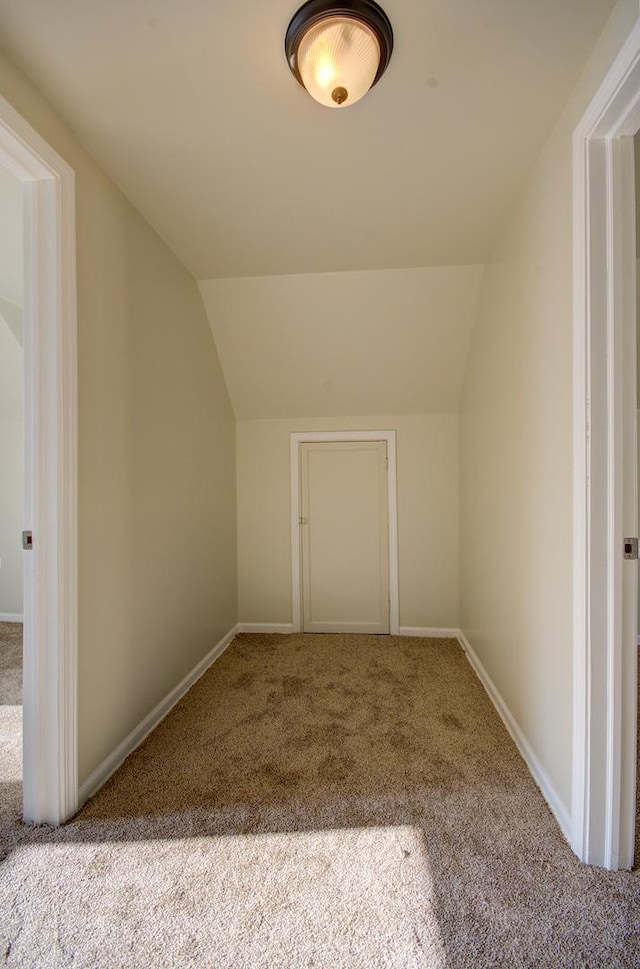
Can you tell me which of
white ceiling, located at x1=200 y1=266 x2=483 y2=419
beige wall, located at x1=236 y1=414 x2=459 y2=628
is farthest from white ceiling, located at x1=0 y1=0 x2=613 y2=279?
beige wall, located at x1=236 y1=414 x2=459 y2=628

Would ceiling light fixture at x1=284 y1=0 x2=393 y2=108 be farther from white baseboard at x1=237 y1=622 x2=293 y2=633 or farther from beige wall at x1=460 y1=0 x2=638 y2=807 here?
white baseboard at x1=237 y1=622 x2=293 y2=633

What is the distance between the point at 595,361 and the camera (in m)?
1.25

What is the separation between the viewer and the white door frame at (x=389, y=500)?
3344 mm

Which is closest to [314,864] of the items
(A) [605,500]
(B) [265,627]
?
(A) [605,500]

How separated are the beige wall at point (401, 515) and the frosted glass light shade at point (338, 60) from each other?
2.28 metres

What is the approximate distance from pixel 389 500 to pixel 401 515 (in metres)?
0.15

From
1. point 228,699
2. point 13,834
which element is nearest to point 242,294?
point 228,699

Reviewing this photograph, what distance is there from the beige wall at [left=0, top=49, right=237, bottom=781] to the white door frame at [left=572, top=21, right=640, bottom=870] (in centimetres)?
169

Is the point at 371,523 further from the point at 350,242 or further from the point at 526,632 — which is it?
the point at 350,242

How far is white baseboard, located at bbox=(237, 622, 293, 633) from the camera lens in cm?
342

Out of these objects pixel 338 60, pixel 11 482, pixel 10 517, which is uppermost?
pixel 338 60

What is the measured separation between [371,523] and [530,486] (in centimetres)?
172

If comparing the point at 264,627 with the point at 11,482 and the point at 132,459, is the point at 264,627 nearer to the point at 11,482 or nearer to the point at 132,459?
the point at 132,459

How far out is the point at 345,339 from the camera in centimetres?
291
